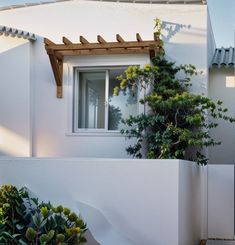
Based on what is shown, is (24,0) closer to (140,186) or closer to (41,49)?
(41,49)

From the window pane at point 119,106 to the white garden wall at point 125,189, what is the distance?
4024 millimetres

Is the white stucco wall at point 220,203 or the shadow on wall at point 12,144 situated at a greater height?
the shadow on wall at point 12,144

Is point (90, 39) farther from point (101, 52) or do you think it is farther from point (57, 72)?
point (57, 72)

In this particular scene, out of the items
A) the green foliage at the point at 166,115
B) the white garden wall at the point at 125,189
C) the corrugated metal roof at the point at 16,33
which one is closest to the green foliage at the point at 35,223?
the white garden wall at the point at 125,189

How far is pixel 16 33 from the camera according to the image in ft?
42.3

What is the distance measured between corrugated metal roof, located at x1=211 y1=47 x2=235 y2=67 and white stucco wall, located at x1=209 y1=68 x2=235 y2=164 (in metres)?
0.21

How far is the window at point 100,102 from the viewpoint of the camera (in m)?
12.9

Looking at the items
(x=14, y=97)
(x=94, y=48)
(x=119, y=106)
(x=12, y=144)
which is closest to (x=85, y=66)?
(x=94, y=48)

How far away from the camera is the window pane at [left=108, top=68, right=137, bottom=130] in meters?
12.9

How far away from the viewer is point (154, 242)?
27.8ft

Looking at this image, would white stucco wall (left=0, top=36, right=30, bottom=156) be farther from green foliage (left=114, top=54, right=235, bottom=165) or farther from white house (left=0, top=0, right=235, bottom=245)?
green foliage (left=114, top=54, right=235, bottom=165)

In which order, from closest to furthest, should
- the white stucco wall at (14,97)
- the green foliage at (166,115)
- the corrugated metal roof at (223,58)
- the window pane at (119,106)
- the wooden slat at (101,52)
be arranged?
the green foliage at (166,115) < the wooden slat at (101,52) < the window pane at (119,106) < the white stucco wall at (14,97) < the corrugated metal roof at (223,58)

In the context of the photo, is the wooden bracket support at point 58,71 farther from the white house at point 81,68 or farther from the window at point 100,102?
the window at point 100,102

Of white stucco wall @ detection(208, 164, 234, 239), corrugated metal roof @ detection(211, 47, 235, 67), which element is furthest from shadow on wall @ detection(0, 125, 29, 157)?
corrugated metal roof @ detection(211, 47, 235, 67)
